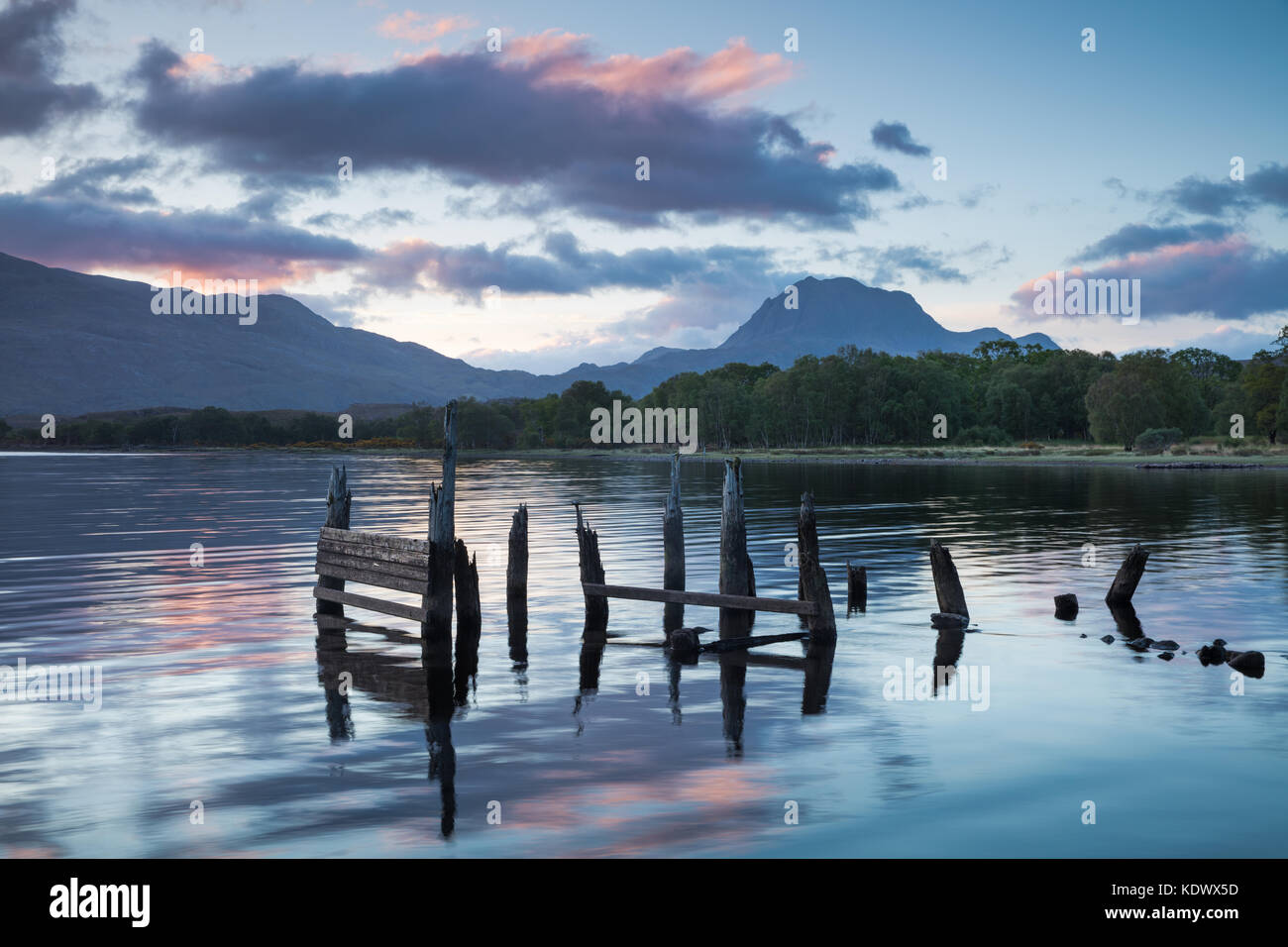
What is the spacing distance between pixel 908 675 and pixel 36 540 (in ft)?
140

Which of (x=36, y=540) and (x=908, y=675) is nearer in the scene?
(x=908, y=675)

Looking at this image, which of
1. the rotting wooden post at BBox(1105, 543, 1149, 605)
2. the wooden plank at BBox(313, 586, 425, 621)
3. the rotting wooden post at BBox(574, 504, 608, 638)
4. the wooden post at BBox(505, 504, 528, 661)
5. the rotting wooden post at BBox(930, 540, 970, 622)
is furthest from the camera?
the rotting wooden post at BBox(1105, 543, 1149, 605)

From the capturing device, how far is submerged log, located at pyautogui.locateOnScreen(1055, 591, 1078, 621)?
25922 millimetres

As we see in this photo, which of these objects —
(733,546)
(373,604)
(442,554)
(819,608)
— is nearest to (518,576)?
(373,604)

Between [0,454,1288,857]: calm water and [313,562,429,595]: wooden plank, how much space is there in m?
1.32

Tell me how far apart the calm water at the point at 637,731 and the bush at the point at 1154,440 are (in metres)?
115

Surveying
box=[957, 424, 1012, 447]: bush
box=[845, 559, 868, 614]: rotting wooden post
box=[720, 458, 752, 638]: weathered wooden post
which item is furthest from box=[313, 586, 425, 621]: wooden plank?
box=[957, 424, 1012, 447]: bush

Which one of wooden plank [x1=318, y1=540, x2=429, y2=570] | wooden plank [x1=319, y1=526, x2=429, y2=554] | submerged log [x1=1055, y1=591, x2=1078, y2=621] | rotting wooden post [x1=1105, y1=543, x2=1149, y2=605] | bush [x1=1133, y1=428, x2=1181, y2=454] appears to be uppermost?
bush [x1=1133, y1=428, x2=1181, y2=454]

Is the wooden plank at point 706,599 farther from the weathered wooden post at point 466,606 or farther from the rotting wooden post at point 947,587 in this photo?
the rotting wooden post at point 947,587

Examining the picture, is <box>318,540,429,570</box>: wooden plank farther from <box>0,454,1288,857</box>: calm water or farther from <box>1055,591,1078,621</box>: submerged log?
<box>1055,591,1078,621</box>: submerged log

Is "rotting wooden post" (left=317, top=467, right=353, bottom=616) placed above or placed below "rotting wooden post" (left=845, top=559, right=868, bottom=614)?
above
